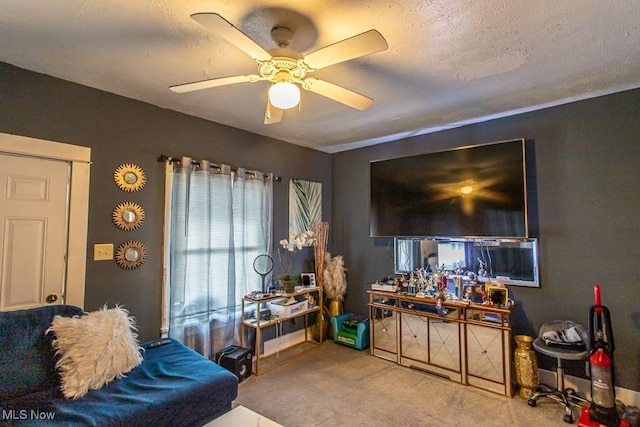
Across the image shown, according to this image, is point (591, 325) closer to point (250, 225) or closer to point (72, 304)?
point (250, 225)

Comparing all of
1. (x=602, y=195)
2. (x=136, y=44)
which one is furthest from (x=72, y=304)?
(x=602, y=195)

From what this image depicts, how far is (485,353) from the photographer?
2.82 meters

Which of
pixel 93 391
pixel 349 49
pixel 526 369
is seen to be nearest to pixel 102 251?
pixel 93 391

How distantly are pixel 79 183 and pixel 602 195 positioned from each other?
4.14m

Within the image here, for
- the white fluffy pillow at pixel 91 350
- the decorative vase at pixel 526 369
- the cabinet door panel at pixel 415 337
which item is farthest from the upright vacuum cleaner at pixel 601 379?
the white fluffy pillow at pixel 91 350

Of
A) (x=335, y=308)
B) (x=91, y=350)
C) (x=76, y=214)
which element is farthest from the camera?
(x=335, y=308)

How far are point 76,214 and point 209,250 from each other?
107 cm

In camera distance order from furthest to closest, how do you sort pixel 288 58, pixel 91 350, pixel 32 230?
pixel 32 230 → pixel 91 350 → pixel 288 58

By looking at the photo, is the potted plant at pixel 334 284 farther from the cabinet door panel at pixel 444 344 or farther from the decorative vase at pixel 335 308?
the cabinet door panel at pixel 444 344

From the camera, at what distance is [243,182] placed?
11.1 ft

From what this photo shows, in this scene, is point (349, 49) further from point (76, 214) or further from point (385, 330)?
point (385, 330)

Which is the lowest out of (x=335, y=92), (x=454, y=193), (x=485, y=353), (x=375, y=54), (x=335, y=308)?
(x=485, y=353)

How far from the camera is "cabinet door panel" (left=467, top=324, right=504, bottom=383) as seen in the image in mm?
2738

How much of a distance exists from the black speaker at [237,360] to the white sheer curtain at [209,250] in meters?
0.15
